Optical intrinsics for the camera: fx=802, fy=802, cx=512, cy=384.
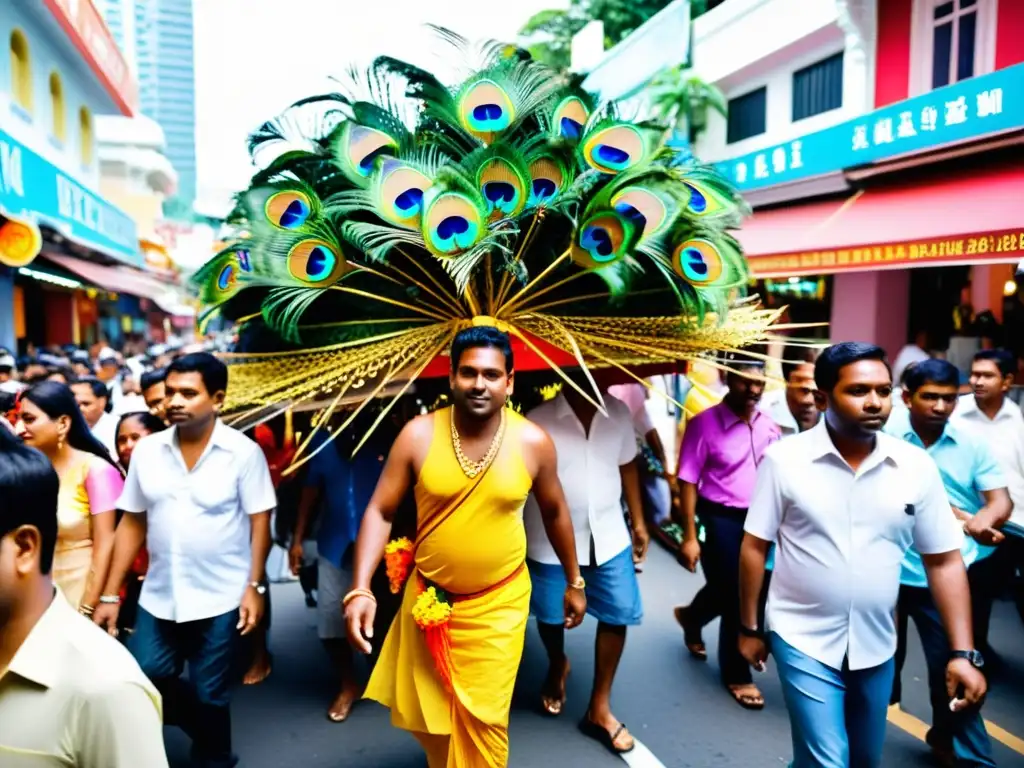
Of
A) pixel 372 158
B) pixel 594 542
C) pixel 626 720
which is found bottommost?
pixel 626 720

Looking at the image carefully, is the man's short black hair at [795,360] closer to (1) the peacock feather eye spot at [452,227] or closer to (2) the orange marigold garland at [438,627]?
(1) the peacock feather eye spot at [452,227]

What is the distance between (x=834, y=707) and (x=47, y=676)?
214cm

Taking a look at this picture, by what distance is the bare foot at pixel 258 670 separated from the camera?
13.7 feet

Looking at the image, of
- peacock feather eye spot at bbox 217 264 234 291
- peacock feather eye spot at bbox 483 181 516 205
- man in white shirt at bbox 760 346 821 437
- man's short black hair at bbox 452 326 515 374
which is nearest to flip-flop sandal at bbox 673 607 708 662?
man in white shirt at bbox 760 346 821 437

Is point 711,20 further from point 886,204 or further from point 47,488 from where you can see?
point 47,488

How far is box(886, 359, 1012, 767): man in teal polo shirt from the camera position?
10.3ft

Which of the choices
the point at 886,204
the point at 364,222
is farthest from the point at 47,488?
the point at 886,204

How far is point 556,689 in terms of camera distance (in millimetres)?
3799

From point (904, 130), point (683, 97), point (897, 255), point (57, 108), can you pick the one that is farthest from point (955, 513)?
point (57, 108)

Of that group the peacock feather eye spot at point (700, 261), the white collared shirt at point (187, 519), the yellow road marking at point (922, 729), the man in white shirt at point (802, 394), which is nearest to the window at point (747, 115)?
the man in white shirt at point (802, 394)

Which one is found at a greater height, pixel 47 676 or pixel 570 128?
pixel 570 128

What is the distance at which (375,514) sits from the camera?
2762mm

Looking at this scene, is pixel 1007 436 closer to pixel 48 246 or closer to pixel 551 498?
pixel 551 498

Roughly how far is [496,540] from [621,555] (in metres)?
1.03
